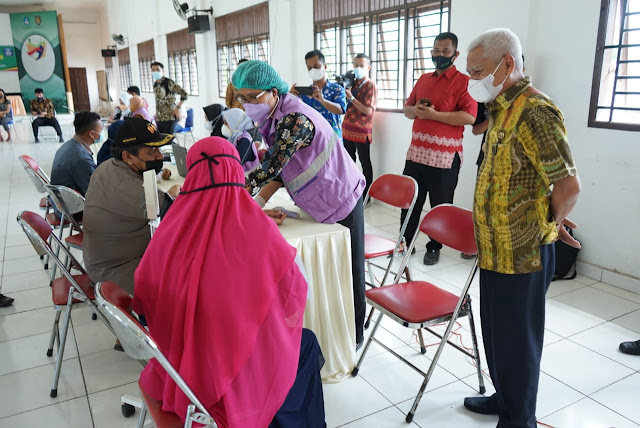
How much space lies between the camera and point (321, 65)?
429 cm

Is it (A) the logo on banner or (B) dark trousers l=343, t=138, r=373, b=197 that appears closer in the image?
(B) dark trousers l=343, t=138, r=373, b=197

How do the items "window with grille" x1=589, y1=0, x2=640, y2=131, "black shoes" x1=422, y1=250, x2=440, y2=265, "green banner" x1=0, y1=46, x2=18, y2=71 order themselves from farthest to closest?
1. "green banner" x1=0, y1=46, x2=18, y2=71
2. "black shoes" x1=422, y1=250, x2=440, y2=265
3. "window with grille" x1=589, y1=0, x2=640, y2=131

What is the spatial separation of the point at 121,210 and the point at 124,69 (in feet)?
51.8

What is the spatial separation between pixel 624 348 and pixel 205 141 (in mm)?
2260

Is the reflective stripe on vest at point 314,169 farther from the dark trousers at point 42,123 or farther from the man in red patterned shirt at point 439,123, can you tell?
the dark trousers at point 42,123

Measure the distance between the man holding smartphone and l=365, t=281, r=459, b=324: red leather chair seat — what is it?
8.20 feet

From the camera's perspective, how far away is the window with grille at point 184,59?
996 cm

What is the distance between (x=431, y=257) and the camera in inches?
140

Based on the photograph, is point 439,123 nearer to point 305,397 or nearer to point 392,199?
point 392,199

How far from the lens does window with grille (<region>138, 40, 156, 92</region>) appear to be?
12.5 metres

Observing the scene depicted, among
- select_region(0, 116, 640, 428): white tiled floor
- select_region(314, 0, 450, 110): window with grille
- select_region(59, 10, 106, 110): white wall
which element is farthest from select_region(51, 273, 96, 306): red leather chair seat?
select_region(59, 10, 106, 110): white wall

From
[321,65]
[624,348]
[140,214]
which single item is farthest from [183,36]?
[624,348]

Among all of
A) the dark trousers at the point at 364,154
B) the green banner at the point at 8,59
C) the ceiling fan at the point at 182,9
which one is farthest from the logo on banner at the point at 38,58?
the dark trousers at the point at 364,154

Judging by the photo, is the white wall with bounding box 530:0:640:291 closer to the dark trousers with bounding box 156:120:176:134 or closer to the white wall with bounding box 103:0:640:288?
the white wall with bounding box 103:0:640:288
